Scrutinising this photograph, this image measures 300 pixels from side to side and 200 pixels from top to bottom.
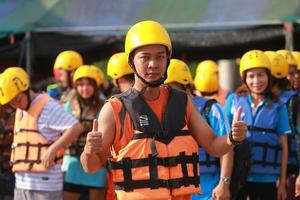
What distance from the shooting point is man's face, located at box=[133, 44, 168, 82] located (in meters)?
4.04

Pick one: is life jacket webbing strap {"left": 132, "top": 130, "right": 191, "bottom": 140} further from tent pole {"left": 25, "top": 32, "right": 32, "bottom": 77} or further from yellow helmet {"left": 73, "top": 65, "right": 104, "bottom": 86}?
tent pole {"left": 25, "top": 32, "right": 32, "bottom": 77}

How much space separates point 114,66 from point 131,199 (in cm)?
278

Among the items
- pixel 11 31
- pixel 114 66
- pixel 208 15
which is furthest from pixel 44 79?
pixel 114 66

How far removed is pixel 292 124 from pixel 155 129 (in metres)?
2.53

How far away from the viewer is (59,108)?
6363 millimetres

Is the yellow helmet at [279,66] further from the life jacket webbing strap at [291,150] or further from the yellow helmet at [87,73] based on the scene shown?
the yellow helmet at [87,73]

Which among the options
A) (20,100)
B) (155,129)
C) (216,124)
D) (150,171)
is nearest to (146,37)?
(155,129)

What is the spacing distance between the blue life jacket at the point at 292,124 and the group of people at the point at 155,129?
0.04 feet

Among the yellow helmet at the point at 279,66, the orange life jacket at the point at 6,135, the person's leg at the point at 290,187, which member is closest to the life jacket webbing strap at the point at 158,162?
the person's leg at the point at 290,187

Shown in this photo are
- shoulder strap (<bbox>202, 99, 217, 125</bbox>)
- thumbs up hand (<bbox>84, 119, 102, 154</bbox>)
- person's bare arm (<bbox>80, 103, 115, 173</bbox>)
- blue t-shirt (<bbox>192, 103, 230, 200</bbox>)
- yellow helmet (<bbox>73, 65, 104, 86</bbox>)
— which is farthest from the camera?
yellow helmet (<bbox>73, 65, 104, 86</bbox>)

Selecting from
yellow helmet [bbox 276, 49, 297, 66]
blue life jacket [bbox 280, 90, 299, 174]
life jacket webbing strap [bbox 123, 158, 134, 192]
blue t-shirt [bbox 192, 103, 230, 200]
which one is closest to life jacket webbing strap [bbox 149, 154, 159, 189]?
life jacket webbing strap [bbox 123, 158, 134, 192]

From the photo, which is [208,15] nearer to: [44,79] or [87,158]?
[44,79]

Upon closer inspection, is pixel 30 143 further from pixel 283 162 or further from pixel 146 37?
pixel 146 37

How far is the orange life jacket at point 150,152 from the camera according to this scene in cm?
401
